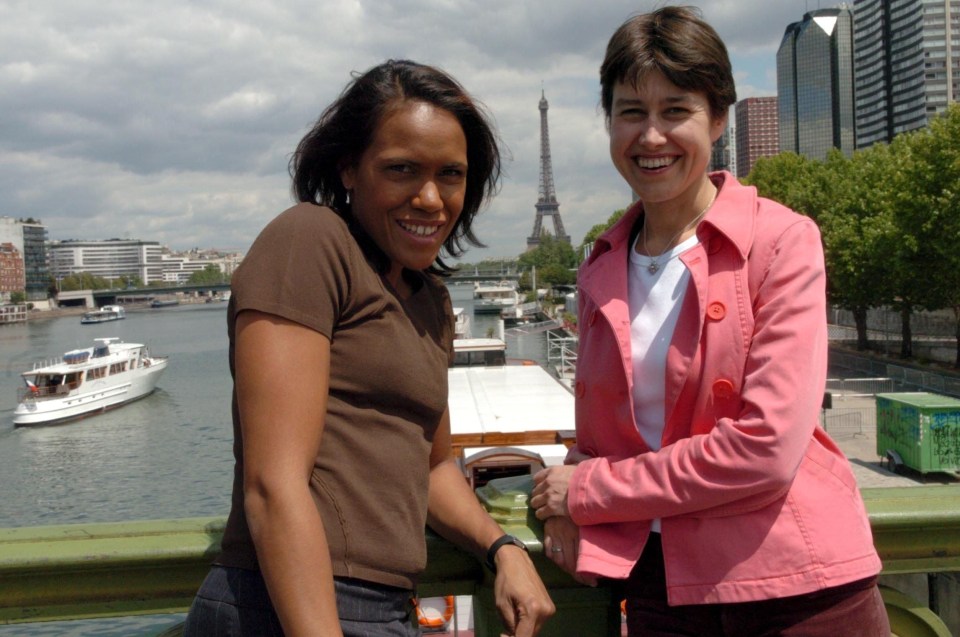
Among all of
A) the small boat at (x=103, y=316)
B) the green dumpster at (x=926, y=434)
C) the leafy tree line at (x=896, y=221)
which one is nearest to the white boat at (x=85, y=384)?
the leafy tree line at (x=896, y=221)

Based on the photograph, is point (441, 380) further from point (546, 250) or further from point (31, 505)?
point (546, 250)

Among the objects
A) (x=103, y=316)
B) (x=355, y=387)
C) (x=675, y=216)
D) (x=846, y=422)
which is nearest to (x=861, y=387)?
(x=846, y=422)

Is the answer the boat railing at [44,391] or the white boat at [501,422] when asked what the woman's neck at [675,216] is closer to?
the white boat at [501,422]

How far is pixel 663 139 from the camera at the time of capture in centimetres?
212

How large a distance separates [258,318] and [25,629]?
47.4ft

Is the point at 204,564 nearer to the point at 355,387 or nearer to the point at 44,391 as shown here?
the point at 355,387

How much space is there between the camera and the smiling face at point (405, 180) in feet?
6.30

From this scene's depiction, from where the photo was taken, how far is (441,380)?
6.36 ft

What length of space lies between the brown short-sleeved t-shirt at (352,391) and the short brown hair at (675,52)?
2.44ft

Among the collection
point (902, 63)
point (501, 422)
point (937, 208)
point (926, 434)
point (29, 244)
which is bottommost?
point (926, 434)

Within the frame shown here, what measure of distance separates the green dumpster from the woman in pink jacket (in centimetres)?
1821

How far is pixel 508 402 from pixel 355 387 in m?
Result: 14.7

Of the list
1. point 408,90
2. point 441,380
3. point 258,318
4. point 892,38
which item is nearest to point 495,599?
point 441,380

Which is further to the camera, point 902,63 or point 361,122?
point 902,63
